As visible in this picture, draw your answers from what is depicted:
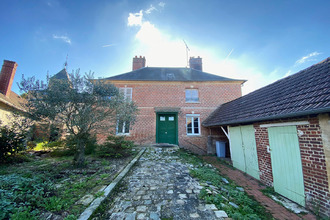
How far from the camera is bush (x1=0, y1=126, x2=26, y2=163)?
5281 mm

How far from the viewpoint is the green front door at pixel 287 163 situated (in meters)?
3.42

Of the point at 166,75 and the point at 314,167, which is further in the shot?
the point at 166,75

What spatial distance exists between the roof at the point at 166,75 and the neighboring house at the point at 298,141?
6.73m

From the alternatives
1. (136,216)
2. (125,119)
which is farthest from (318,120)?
(125,119)

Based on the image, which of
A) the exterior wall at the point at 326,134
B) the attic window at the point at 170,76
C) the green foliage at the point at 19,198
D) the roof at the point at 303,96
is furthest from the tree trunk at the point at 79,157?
the attic window at the point at 170,76

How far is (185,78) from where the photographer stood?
38.2 feet

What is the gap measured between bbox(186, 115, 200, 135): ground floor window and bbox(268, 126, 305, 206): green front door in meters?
6.33

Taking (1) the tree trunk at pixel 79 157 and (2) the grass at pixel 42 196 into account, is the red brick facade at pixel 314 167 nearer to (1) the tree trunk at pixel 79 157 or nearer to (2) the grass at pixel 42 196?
(2) the grass at pixel 42 196

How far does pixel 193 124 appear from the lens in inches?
421

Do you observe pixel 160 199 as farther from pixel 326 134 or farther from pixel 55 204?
pixel 326 134

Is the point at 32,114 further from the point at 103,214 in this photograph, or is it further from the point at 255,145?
the point at 255,145

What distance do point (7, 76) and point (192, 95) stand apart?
14.4 meters

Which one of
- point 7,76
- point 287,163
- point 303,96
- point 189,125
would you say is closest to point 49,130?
point 287,163

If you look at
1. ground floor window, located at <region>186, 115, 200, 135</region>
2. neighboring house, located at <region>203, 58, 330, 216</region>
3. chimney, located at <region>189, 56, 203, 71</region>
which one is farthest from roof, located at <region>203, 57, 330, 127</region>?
chimney, located at <region>189, 56, 203, 71</region>
